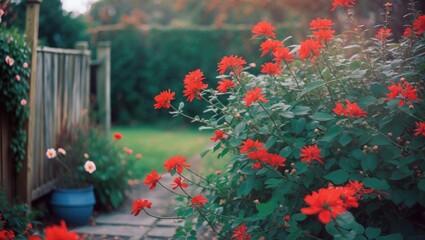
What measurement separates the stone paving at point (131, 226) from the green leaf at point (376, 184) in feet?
5.69

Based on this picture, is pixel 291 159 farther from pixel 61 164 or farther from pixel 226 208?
pixel 61 164

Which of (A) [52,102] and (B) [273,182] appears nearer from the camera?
(B) [273,182]

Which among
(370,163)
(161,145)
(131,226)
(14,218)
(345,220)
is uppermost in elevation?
(370,163)

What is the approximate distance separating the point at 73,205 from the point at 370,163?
2.77 m

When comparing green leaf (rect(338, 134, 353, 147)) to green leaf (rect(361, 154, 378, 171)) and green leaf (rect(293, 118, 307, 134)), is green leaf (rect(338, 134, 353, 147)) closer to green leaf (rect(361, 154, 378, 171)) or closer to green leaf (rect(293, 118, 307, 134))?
green leaf (rect(361, 154, 378, 171))

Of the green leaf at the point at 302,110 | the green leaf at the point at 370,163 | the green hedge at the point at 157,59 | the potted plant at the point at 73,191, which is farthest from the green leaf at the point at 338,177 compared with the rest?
the green hedge at the point at 157,59

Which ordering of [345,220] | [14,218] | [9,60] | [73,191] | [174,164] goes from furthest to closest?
[73,191], [9,60], [14,218], [174,164], [345,220]

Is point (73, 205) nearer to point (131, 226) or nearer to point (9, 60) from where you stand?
point (131, 226)

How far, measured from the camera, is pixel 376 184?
81.2 inches

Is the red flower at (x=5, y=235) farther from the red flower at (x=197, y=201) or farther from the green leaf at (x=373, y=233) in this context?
the green leaf at (x=373, y=233)

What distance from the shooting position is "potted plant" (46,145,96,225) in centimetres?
411

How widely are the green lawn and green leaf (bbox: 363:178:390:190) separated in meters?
3.92

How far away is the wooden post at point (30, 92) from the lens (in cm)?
382

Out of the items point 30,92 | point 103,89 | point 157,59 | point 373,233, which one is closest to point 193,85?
point 373,233
